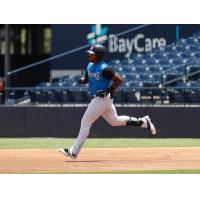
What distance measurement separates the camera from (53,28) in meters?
26.8

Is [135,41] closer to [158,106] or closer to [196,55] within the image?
[196,55]

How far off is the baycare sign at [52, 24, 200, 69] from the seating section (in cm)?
66

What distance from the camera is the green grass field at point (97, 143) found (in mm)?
15891

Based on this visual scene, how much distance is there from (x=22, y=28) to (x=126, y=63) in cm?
628

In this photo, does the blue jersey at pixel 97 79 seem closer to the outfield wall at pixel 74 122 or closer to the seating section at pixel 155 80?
the outfield wall at pixel 74 122

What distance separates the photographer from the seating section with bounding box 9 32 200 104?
61.2 ft

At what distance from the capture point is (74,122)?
18297 mm

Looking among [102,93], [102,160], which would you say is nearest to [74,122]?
[102,160]

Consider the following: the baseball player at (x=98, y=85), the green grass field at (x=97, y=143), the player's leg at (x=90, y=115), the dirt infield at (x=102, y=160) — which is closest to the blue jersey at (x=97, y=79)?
the baseball player at (x=98, y=85)

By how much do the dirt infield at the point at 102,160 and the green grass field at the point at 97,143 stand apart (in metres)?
1.22

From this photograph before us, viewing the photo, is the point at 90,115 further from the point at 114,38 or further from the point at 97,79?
the point at 114,38

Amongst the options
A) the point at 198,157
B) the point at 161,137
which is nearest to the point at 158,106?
the point at 161,137

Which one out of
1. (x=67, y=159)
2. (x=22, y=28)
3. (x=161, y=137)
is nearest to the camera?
(x=67, y=159)

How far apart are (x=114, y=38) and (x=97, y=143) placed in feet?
32.0
